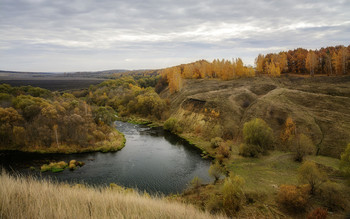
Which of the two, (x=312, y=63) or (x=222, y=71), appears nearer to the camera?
(x=312, y=63)

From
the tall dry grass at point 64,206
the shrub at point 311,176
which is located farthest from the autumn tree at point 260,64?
the tall dry grass at point 64,206

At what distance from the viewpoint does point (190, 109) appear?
69062 mm

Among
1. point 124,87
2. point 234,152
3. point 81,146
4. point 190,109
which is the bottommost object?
point 234,152

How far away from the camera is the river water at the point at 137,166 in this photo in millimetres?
32375

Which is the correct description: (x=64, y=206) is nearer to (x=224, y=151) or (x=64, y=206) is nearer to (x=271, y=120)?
(x=224, y=151)

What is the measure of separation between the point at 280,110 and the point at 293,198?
34.6 m

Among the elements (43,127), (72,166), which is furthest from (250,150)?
(43,127)

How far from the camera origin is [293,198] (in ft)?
79.0

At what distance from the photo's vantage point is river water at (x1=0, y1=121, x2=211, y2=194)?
106ft

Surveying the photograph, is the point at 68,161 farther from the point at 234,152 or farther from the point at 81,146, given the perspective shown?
the point at 234,152

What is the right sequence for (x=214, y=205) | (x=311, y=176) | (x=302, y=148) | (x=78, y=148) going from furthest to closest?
(x=78, y=148) → (x=302, y=148) → (x=311, y=176) → (x=214, y=205)

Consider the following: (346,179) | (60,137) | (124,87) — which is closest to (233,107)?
(346,179)

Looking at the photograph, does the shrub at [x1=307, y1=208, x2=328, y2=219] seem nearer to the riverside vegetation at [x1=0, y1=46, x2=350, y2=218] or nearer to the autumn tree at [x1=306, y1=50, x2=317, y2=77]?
the riverside vegetation at [x1=0, y1=46, x2=350, y2=218]

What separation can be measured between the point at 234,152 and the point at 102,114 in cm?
3892
